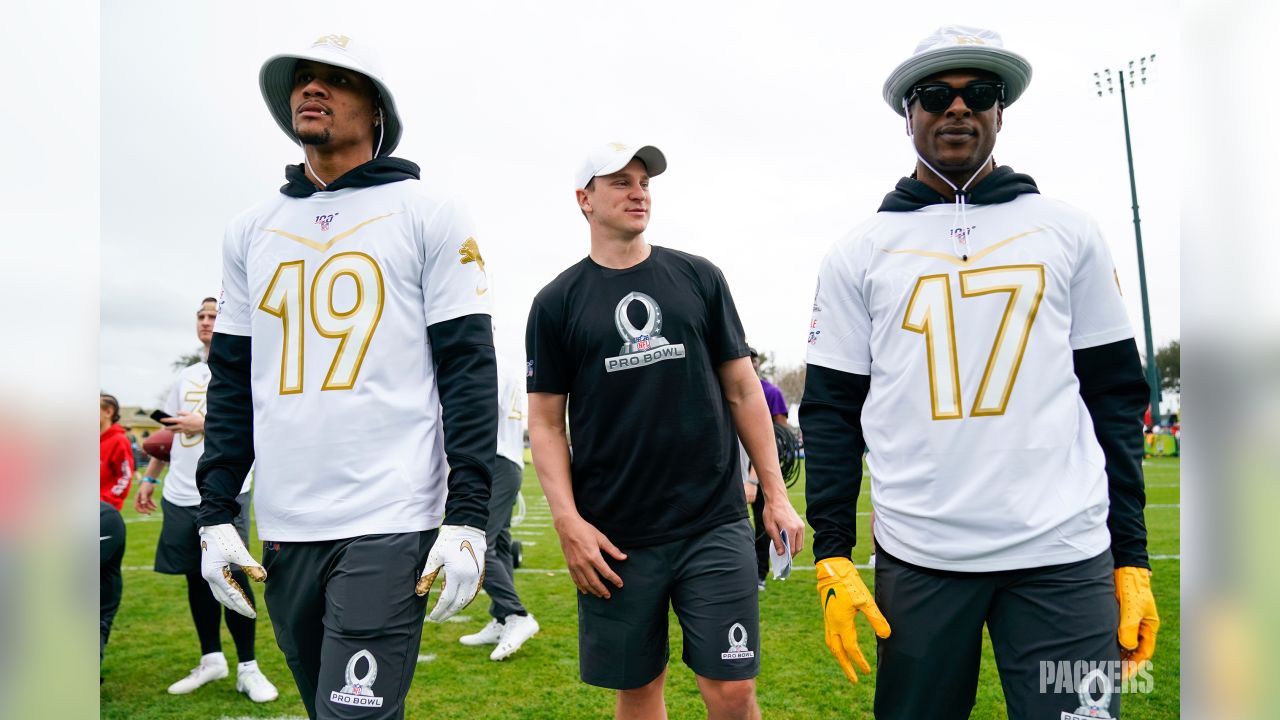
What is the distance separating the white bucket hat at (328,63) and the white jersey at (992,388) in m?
1.65

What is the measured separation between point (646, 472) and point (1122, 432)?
1.57 m

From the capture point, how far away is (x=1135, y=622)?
232 cm

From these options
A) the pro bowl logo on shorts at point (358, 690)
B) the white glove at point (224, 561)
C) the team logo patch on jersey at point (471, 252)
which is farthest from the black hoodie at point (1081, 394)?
the white glove at point (224, 561)

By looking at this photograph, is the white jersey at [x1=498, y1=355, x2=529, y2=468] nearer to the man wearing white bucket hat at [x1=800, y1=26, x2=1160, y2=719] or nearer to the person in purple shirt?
the person in purple shirt

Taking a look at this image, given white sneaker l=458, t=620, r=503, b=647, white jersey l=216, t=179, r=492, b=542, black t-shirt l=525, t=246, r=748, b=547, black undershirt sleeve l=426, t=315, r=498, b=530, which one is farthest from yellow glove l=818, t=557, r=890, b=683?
white sneaker l=458, t=620, r=503, b=647

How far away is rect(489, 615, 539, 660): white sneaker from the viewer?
20.2ft

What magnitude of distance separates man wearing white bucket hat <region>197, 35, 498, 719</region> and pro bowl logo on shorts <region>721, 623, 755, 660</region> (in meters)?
1.13

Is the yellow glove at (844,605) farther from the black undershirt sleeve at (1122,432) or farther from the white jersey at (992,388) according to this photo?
the black undershirt sleeve at (1122,432)

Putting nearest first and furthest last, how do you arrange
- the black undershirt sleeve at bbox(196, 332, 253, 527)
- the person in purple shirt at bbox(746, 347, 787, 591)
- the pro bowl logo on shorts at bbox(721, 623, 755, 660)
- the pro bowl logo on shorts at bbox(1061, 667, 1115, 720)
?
1. the pro bowl logo on shorts at bbox(1061, 667, 1115, 720)
2. the black undershirt sleeve at bbox(196, 332, 253, 527)
3. the pro bowl logo on shorts at bbox(721, 623, 755, 660)
4. the person in purple shirt at bbox(746, 347, 787, 591)

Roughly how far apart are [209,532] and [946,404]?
7.32 feet

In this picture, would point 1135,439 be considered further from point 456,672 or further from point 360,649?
point 456,672

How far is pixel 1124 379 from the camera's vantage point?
2.43 m

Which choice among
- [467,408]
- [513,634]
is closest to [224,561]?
[467,408]
